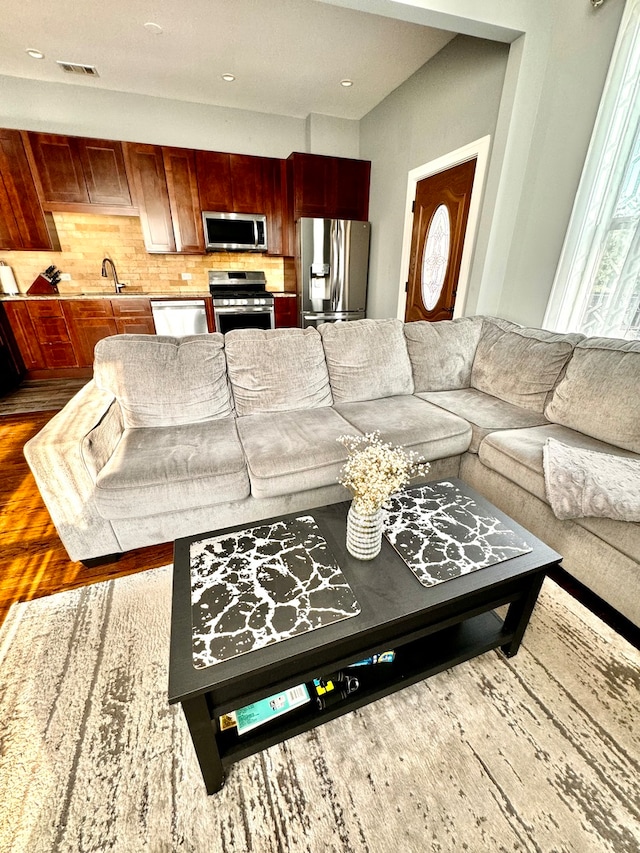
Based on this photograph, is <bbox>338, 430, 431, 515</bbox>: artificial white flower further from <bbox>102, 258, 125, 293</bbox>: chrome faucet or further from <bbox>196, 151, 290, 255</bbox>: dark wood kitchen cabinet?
<bbox>102, 258, 125, 293</bbox>: chrome faucet

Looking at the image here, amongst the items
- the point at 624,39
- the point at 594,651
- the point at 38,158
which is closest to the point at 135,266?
the point at 38,158

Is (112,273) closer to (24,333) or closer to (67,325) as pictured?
(67,325)

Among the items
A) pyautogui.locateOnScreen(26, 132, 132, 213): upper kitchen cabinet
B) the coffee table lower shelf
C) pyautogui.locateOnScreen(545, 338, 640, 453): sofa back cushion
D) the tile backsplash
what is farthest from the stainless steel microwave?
the coffee table lower shelf

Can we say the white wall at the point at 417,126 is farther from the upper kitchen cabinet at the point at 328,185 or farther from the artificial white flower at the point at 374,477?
the artificial white flower at the point at 374,477

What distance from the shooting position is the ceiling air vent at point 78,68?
3.24m

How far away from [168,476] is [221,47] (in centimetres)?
373

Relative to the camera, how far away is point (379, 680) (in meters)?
1.01

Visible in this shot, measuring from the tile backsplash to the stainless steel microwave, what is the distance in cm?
26

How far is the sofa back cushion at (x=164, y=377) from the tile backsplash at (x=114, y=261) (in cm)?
312

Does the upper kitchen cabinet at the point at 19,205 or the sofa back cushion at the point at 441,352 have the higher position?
the upper kitchen cabinet at the point at 19,205

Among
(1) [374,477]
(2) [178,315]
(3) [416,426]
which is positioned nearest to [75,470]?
(1) [374,477]

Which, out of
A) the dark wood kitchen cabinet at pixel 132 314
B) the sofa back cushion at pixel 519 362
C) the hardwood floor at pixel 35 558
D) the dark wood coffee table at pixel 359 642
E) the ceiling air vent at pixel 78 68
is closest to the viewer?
the dark wood coffee table at pixel 359 642

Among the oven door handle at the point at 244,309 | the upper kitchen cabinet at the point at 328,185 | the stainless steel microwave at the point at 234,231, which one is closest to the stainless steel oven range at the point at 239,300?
the oven door handle at the point at 244,309

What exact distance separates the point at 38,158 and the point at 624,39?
193 inches
